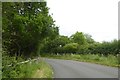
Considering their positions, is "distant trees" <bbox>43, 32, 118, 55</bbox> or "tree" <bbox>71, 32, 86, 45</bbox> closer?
"distant trees" <bbox>43, 32, 118, 55</bbox>

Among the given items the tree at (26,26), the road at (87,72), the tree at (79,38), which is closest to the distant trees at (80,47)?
the tree at (79,38)

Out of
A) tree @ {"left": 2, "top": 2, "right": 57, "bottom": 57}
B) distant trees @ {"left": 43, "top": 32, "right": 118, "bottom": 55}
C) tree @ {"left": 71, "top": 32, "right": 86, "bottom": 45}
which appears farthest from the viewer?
tree @ {"left": 71, "top": 32, "right": 86, "bottom": 45}

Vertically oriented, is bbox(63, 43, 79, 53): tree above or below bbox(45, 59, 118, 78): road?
above

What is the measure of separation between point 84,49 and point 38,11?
3960cm

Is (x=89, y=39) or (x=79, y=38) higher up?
(x=89, y=39)

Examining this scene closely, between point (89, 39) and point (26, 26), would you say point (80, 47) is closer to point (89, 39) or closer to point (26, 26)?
point (26, 26)

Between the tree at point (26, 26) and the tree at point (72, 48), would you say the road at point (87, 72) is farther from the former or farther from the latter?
the tree at point (72, 48)

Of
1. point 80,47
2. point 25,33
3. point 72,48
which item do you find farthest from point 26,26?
point 72,48

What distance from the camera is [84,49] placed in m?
73.7

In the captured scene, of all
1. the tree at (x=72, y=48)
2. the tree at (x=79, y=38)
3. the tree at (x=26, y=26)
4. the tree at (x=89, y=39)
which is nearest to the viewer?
the tree at (x=26, y=26)

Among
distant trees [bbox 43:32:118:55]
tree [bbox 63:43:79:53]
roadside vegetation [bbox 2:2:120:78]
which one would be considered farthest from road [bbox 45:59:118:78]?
tree [bbox 63:43:79:53]

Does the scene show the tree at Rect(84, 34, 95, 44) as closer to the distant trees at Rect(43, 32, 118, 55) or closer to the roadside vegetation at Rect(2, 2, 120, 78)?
the distant trees at Rect(43, 32, 118, 55)

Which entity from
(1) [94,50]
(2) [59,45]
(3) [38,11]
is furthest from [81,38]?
(3) [38,11]

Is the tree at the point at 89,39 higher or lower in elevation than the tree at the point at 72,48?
higher
